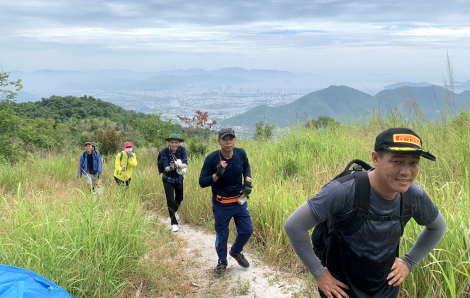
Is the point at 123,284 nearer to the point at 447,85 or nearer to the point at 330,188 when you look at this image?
the point at 330,188

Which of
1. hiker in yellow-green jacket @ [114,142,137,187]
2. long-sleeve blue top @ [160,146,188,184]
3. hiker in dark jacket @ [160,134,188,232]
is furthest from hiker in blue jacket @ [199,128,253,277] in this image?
Answer: hiker in yellow-green jacket @ [114,142,137,187]

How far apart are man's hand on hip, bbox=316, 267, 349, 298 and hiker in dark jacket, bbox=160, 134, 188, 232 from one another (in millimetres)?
4107

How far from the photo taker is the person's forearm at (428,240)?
1.87 metres

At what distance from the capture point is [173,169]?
18.6 feet

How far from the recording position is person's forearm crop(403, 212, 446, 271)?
1872 millimetres

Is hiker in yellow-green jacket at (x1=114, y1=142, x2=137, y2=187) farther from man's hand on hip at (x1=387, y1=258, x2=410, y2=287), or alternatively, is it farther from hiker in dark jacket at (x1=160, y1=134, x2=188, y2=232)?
man's hand on hip at (x1=387, y1=258, x2=410, y2=287)

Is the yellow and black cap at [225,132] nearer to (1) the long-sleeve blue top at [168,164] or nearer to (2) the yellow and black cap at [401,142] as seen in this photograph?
(1) the long-sleeve blue top at [168,164]

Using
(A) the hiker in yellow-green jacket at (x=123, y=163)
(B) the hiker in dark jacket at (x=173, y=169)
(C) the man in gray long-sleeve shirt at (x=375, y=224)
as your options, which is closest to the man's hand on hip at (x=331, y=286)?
(C) the man in gray long-sleeve shirt at (x=375, y=224)

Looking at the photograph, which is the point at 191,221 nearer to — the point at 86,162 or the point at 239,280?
the point at 239,280

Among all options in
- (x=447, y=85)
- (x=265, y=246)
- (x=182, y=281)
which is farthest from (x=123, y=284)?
(x=447, y=85)

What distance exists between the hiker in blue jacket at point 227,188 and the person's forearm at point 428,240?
217 centimetres

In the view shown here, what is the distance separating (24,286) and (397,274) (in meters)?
2.31

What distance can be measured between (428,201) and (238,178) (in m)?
2.46

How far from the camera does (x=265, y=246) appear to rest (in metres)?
4.60
